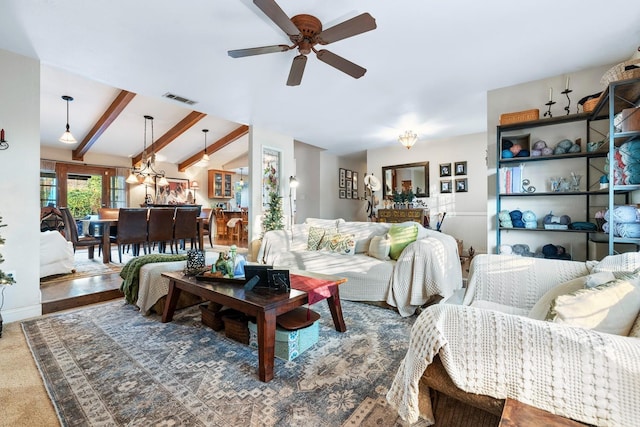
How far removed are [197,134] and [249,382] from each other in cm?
650

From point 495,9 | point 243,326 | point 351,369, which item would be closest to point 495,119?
point 495,9

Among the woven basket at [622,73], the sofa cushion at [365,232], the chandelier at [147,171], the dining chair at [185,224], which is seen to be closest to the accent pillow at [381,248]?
the sofa cushion at [365,232]

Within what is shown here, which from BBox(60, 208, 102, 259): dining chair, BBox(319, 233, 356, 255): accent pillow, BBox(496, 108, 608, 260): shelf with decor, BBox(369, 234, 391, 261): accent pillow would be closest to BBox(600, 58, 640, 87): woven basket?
BBox(496, 108, 608, 260): shelf with decor

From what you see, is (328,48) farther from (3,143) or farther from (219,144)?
(219,144)

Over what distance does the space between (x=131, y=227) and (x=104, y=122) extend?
7.92 ft

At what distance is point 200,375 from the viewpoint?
5.73 ft

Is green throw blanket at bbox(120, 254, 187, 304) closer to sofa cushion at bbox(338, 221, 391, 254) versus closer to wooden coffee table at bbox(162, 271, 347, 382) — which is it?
wooden coffee table at bbox(162, 271, 347, 382)

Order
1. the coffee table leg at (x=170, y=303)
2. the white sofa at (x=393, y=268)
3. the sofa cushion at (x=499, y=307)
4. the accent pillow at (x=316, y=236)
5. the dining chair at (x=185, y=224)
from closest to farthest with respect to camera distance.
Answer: the sofa cushion at (x=499, y=307) < the coffee table leg at (x=170, y=303) < the white sofa at (x=393, y=268) < the accent pillow at (x=316, y=236) < the dining chair at (x=185, y=224)

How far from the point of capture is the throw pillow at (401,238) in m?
3.12

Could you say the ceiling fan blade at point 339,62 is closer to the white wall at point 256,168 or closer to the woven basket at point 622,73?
the woven basket at point 622,73

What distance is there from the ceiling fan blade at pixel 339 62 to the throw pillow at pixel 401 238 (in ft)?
5.55

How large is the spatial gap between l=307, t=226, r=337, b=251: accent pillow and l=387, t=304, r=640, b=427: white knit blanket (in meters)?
2.89

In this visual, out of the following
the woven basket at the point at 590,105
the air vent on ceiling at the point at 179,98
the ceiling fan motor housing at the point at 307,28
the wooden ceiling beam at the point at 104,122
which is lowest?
the woven basket at the point at 590,105

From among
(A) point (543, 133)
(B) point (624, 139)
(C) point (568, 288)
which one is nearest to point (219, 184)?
(A) point (543, 133)
